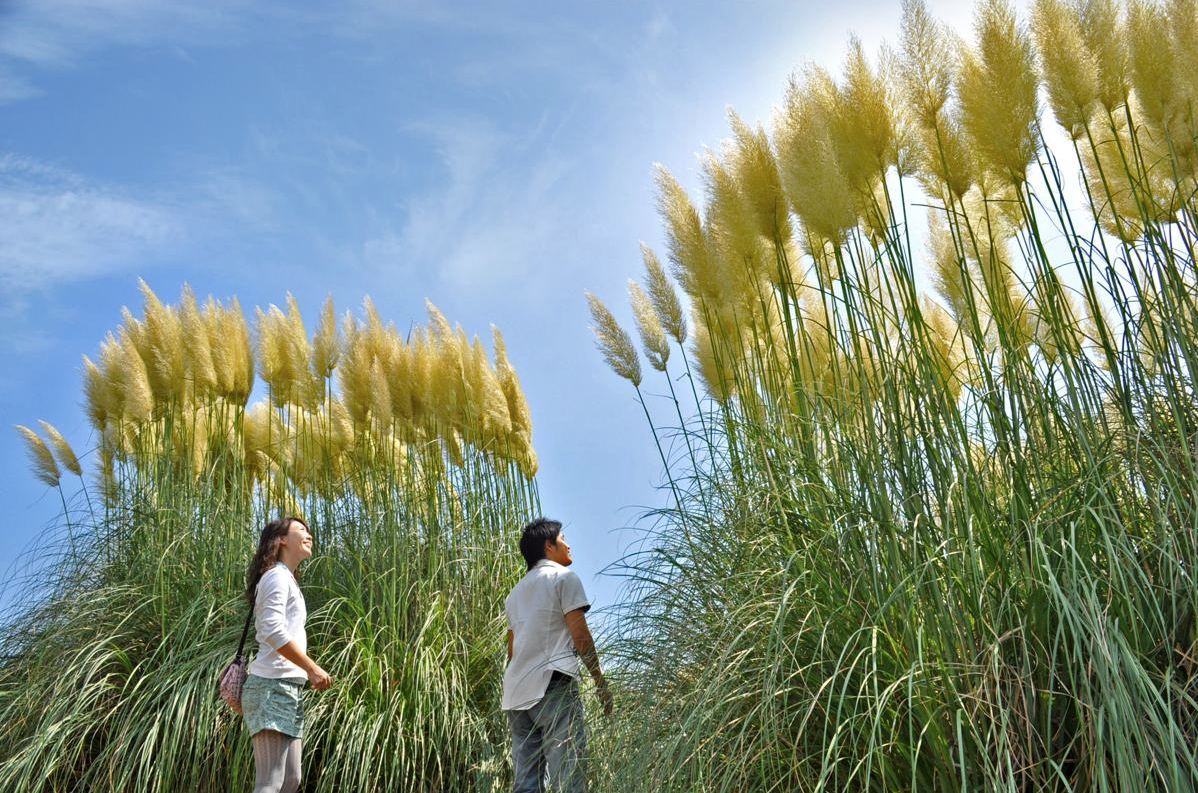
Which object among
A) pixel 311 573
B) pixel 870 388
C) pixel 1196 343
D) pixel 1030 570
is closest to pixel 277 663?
pixel 311 573

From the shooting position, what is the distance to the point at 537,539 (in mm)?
4332

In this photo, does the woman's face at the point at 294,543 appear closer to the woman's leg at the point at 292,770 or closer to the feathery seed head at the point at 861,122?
the woman's leg at the point at 292,770

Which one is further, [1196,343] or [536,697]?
[536,697]

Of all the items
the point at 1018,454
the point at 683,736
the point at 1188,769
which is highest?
the point at 1018,454

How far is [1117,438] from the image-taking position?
3012 mm

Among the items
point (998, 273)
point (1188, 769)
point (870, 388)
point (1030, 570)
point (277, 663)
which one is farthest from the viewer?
point (277, 663)

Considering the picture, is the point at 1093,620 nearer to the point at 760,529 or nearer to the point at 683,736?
the point at 683,736

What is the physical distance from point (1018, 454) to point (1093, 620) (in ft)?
2.09

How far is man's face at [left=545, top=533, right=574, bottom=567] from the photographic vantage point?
171 inches

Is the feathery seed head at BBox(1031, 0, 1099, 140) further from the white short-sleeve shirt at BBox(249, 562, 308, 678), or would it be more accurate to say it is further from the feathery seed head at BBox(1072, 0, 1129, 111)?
the white short-sleeve shirt at BBox(249, 562, 308, 678)

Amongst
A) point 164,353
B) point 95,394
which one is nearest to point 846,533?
point 164,353

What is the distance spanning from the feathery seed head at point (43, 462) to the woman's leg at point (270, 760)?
3.38 meters

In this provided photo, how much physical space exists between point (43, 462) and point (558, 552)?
154 inches

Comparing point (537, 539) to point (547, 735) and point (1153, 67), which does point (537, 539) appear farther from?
point (1153, 67)
